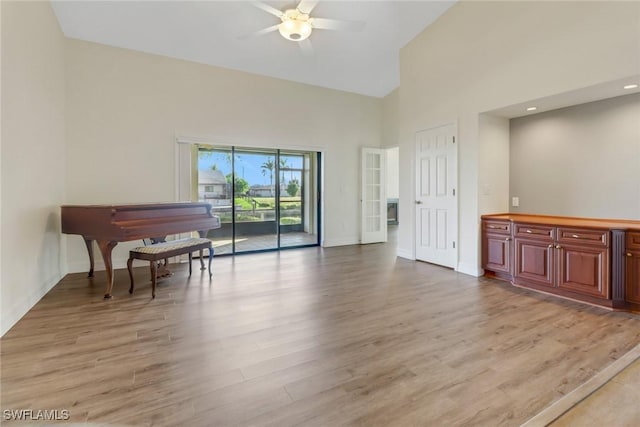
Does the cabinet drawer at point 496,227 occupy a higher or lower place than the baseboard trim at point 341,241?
higher

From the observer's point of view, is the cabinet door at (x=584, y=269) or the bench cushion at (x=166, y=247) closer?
the cabinet door at (x=584, y=269)

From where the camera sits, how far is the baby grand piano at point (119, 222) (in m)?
3.18

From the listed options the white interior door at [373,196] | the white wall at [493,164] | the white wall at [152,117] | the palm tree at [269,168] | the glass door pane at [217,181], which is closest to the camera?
the white wall at [493,164]

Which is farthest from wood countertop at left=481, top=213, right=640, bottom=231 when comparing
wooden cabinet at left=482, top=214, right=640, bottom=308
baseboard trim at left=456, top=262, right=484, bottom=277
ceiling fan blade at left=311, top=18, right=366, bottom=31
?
ceiling fan blade at left=311, top=18, right=366, bottom=31

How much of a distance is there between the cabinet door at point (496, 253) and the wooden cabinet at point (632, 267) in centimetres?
108

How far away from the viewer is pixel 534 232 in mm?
3525

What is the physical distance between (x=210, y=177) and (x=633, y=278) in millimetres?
6220

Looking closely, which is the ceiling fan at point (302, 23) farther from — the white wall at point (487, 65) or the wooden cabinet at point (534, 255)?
the wooden cabinet at point (534, 255)

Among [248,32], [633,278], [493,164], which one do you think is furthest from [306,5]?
[633,278]

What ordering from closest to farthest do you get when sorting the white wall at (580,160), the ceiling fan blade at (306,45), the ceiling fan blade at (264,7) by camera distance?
the ceiling fan blade at (264,7), the white wall at (580,160), the ceiling fan blade at (306,45)

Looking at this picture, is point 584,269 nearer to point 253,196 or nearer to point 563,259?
point 563,259

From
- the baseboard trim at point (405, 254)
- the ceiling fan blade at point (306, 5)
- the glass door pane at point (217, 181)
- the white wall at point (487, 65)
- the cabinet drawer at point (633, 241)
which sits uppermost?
the ceiling fan blade at point (306, 5)

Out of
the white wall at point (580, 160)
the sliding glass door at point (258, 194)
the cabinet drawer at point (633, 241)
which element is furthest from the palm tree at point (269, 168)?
the cabinet drawer at point (633, 241)

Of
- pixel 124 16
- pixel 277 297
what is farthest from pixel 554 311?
pixel 124 16
